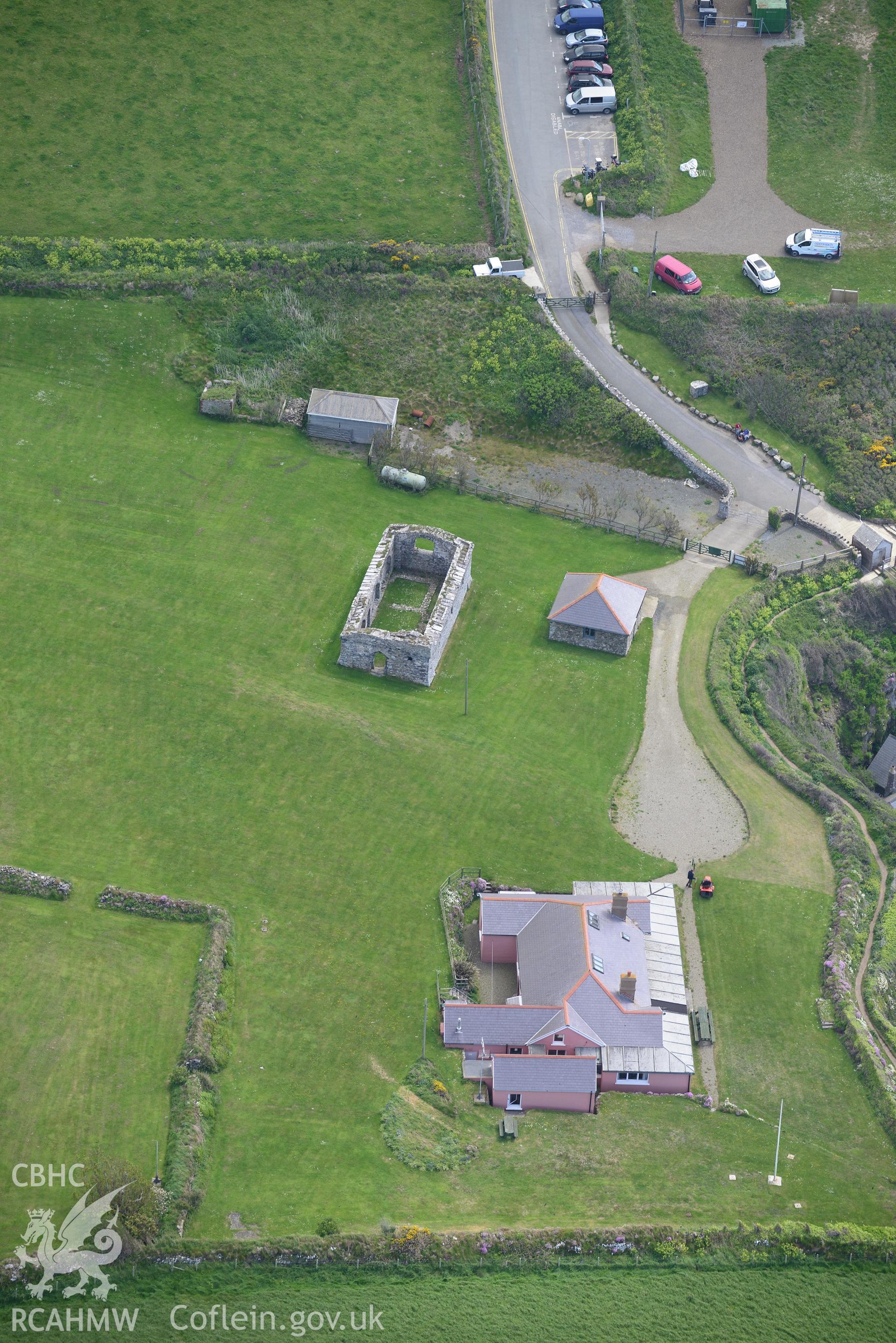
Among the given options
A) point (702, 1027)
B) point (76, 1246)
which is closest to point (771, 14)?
point (702, 1027)

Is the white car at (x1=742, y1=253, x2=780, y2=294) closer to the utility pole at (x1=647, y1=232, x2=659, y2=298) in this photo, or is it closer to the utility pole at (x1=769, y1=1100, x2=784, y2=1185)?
the utility pole at (x1=647, y1=232, x2=659, y2=298)

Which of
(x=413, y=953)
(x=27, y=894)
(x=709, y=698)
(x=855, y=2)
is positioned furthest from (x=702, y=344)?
(x=27, y=894)

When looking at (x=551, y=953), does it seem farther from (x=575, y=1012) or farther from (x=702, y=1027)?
(x=702, y=1027)

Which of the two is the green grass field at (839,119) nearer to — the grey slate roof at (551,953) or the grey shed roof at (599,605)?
the grey shed roof at (599,605)

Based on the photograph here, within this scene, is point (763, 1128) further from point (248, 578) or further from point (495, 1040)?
point (248, 578)

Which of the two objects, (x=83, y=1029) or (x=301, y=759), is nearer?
(x=83, y=1029)

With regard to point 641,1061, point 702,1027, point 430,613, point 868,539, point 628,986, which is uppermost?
point 430,613
